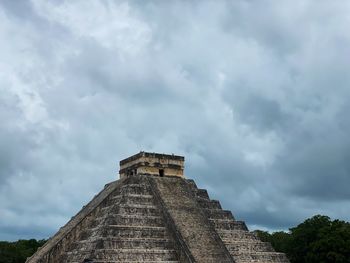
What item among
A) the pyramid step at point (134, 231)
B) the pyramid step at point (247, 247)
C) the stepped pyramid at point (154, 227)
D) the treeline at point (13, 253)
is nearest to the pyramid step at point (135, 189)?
the stepped pyramid at point (154, 227)

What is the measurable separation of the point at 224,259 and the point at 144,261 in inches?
115

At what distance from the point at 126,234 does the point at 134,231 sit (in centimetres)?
36

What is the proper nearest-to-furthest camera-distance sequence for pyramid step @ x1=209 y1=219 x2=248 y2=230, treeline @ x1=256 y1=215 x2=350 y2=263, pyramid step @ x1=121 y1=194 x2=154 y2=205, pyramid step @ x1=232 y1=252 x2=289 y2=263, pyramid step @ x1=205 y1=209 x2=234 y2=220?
pyramid step @ x1=232 y1=252 x2=289 y2=263 → pyramid step @ x1=121 y1=194 x2=154 y2=205 → pyramid step @ x1=209 y1=219 x2=248 y2=230 → pyramid step @ x1=205 y1=209 x2=234 y2=220 → treeline @ x1=256 y1=215 x2=350 y2=263

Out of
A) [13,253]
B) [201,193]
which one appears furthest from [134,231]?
[13,253]

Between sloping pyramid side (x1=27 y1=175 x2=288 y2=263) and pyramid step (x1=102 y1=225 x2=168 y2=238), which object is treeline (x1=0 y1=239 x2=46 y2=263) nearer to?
sloping pyramid side (x1=27 y1=175 x2=288 y2=263)

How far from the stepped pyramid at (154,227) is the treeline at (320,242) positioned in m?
9.23

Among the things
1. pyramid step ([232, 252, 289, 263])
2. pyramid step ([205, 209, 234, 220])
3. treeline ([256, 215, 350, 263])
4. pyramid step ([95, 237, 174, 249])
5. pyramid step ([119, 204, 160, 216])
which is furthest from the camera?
treeline ([256, 215, 350, 263])

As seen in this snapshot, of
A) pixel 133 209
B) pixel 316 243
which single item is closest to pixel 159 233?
pixel 133 209

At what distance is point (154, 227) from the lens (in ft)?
68.1

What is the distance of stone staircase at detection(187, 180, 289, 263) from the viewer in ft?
70.1

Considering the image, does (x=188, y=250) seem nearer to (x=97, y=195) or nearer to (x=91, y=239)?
(x=91, y=239)

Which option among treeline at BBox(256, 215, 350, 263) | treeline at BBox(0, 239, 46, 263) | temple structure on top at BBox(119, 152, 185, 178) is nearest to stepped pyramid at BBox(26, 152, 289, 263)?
temple structure on top at BBox(119, 152, 185, 178)

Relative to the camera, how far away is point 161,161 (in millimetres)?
24000

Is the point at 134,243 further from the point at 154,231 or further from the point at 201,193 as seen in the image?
the point at 201,193
